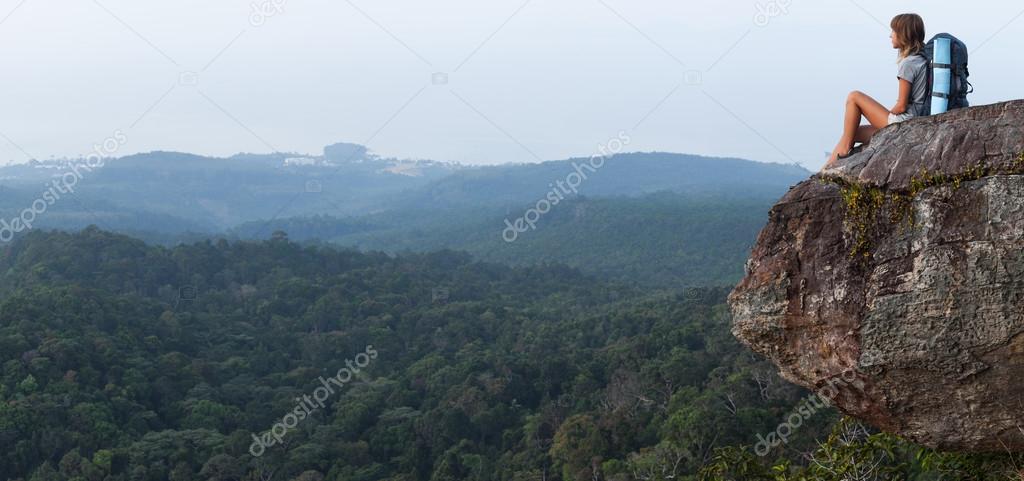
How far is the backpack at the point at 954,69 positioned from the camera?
4.82 metres

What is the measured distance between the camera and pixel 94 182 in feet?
518

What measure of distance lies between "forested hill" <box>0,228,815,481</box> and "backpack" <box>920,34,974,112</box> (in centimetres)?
1285

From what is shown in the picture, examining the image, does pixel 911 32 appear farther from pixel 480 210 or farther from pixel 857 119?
pixel 480 210

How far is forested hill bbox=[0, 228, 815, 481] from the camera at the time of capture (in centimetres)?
2247

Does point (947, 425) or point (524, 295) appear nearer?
point (947, 425)

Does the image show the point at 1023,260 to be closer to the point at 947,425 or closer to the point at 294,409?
the point at 947,425

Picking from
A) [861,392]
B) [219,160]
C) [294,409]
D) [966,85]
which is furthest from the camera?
[219,160]

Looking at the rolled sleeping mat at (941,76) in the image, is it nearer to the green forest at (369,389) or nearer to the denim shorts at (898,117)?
the denim shorts at (898,117)

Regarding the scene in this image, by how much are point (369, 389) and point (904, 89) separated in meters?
28.9

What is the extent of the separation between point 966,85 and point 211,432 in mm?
25622

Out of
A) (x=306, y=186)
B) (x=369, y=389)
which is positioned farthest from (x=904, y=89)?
(x=306, y=186)

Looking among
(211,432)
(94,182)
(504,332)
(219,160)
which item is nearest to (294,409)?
(211,432)

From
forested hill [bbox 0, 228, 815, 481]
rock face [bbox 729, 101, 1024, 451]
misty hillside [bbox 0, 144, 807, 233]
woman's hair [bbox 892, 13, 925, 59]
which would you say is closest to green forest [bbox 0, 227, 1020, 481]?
forested hill [bbox 0, 228, 815, 481]

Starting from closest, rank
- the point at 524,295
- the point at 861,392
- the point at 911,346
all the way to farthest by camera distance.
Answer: the point at 911,346
the point at 861,392
the point at 524,295
